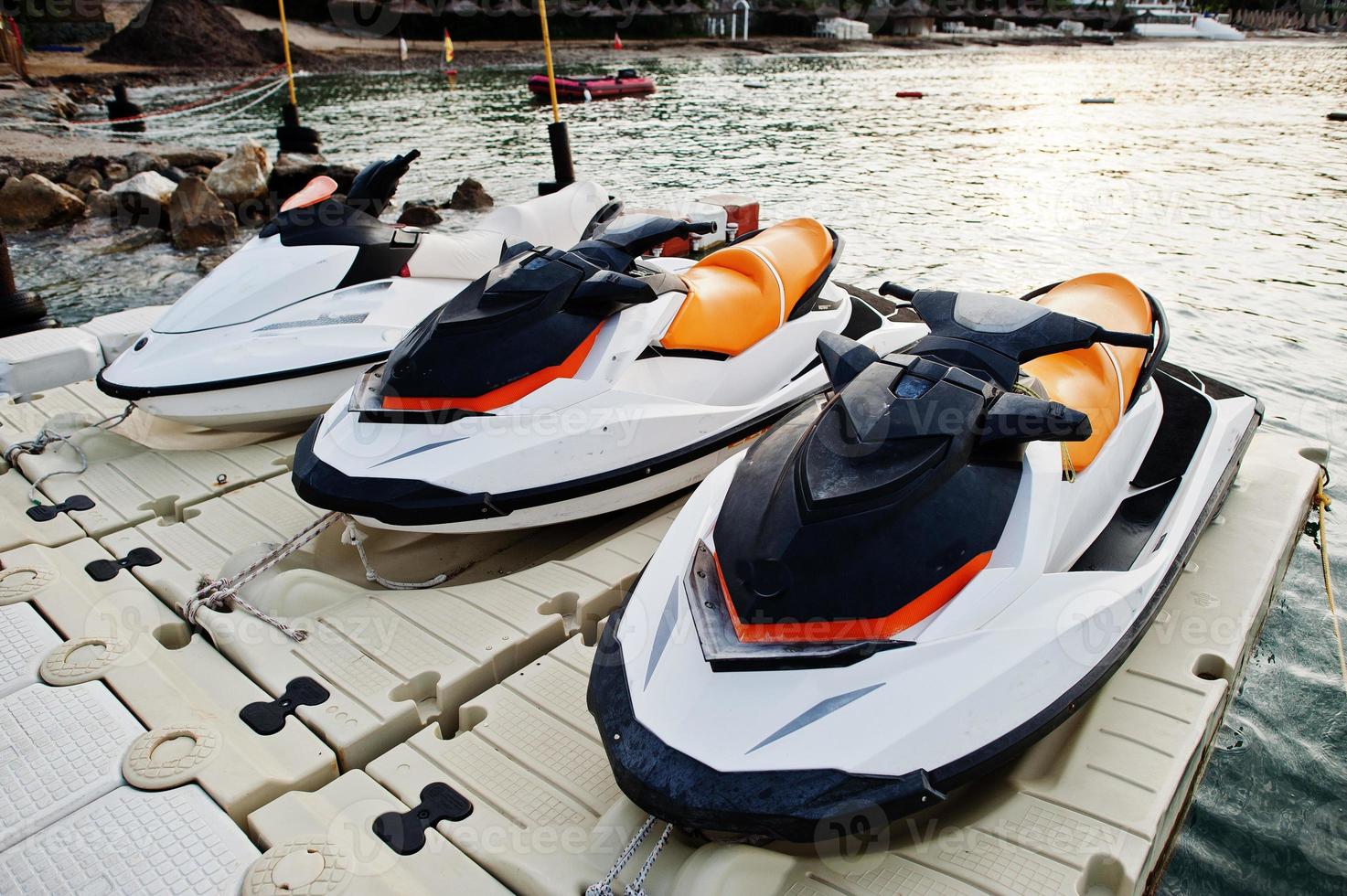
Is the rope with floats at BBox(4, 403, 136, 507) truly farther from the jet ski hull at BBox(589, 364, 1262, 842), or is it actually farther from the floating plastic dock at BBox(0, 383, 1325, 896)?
the jet ski hull at BBox(589, 364, 1262, 842)

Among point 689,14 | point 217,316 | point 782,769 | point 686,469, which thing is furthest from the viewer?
point 689,14

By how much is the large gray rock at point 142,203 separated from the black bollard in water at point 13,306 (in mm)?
5615

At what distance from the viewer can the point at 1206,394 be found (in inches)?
132

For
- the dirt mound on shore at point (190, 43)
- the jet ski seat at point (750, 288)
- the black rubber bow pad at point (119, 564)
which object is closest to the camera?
the black rubber bow pad at point (119, 564)

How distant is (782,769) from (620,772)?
0.37 m

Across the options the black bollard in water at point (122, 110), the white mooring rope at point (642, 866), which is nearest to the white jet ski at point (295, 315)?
the white mooring rope at point (642, 866)

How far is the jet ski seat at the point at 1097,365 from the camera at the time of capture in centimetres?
273

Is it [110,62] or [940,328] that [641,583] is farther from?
[110,62]

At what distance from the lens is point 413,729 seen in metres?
2.62

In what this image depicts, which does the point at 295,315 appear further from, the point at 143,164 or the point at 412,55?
the point at 412,55

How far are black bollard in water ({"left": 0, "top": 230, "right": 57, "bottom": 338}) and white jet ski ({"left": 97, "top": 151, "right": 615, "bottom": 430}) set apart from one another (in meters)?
2.45

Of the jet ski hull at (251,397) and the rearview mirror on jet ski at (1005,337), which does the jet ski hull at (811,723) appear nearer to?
the rearview mirror on jet ski at (1005,337)

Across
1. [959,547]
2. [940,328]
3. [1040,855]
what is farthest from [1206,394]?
[1040,855]

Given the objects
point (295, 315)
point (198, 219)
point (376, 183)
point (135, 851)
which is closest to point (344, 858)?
point (135, 851)
